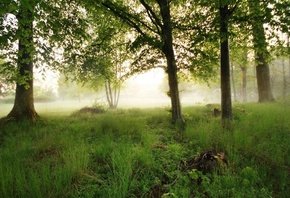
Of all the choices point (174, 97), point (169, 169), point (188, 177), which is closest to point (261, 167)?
point (188, 177)

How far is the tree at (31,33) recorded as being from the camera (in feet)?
14.7

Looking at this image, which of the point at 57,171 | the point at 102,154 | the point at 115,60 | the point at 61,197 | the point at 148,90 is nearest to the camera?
the point at 61,197

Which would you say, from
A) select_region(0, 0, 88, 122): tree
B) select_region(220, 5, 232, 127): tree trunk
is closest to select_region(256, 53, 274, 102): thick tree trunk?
select_region(220, 5, 232, 127): tree trunk

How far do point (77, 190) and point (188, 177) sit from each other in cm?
200

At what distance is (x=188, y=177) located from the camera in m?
3.16

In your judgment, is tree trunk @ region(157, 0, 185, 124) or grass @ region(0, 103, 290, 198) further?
tree trunk @ region(157, 0, 185, 124)

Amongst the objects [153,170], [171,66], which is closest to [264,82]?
[171,66]

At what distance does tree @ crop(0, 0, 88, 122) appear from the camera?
4477 mm

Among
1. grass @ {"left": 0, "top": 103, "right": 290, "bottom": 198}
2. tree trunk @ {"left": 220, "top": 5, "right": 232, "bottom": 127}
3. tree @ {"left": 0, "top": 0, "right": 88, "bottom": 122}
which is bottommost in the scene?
grass @ {"left": 0, "top": 103, "right": 290, "bottom": 198}

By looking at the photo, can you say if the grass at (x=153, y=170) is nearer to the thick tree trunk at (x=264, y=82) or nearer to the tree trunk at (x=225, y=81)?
the tree trunk at (x=225, y=81)

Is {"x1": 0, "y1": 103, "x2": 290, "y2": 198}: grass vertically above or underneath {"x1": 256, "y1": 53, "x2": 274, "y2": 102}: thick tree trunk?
underneath

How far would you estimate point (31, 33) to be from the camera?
6.47 meters

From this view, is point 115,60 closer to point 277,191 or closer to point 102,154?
point 102,154

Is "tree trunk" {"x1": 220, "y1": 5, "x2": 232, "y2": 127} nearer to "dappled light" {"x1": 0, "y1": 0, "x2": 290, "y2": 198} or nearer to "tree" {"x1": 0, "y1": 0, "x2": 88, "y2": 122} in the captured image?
"dappled light" {"x1": 0, "y1": 0, "x2": 290, "y2": 198}
